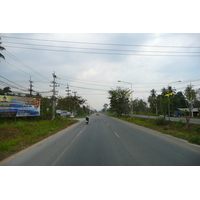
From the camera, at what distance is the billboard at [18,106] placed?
16.9m

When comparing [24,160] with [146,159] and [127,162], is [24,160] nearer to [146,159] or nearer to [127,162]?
[127,162]

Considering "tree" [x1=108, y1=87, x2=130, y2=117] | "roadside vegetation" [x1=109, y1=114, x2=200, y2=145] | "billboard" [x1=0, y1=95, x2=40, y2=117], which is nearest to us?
"roadside vegetation" [x1=109, y1=114, x2=200, y2=145]

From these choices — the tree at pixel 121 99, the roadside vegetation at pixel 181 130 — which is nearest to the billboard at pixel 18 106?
the roadside vegetation at pixel 181 130

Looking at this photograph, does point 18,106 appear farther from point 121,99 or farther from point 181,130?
A: point 121,99

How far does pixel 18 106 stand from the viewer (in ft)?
61.7

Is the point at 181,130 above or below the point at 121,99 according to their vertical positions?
below

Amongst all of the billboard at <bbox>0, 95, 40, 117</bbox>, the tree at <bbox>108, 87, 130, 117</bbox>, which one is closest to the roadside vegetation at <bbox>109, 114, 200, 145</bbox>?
the billboard at <bbox>0, 95, 40, 117</bbox>

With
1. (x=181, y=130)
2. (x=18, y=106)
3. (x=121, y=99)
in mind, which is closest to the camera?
(x=181, y=130)

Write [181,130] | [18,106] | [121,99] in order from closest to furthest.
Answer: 1. [181,130]
2. [18,106]
3. [121,99]

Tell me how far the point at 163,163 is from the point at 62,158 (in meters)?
3.96

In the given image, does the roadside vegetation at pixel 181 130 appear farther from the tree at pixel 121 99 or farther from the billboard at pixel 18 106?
the tree at pixel 121 99

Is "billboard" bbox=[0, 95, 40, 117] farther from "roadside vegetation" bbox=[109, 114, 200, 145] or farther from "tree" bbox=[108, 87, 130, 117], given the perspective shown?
"tree" bbox=[108, 87, 130, 117]

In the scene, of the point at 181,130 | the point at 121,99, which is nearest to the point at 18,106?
the point at 181,130

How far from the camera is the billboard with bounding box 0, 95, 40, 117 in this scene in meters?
16.9
